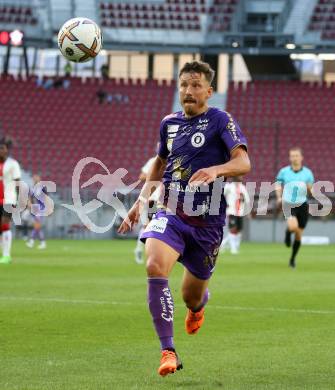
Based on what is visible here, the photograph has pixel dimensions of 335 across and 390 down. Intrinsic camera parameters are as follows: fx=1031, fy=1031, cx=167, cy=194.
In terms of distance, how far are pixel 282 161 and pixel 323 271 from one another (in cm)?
1942

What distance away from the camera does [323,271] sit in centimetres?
2017

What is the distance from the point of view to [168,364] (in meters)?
7.10

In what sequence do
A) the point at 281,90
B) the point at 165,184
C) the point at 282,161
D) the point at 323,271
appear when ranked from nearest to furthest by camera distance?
the point at 165,184, the point at 323,271, the point at 282,161, the point at 281,90

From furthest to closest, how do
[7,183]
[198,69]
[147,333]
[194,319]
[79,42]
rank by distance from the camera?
[7,183]
[79,42]
[147,333]
[194,319]
[198,69]

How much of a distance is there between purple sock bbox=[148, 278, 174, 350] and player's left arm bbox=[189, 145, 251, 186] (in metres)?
0.89

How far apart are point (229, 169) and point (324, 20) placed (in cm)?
3580

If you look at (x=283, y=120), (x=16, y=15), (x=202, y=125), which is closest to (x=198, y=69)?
(x=202, y=125)

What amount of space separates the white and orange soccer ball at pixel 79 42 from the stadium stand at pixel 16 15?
108 feet

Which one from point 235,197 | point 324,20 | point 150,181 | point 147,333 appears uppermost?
point 150,181

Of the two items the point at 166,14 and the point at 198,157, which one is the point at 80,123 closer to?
the point at 166,14

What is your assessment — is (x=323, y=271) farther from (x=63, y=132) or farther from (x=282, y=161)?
(x=63, y=132)

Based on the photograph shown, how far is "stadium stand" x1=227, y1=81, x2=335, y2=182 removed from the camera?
38.7 meters

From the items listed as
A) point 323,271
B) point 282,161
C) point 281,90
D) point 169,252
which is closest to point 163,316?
point 169,252

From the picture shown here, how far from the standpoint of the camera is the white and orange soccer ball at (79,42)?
11.1m
